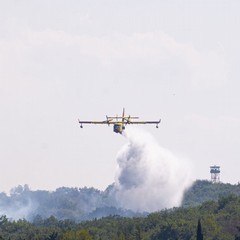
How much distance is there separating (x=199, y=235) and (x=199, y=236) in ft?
0.74

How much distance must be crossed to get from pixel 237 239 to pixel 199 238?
830 cm

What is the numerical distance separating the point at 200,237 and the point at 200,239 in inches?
21.4

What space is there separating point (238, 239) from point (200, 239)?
816 centimetres

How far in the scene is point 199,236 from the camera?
18575 centimetres

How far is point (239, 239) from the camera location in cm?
19088

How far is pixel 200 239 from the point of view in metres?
187

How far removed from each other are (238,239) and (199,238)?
869 cm

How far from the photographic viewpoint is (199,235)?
185625 millimetres

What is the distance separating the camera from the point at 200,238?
7352 inches

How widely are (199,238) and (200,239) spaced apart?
707 millimetres

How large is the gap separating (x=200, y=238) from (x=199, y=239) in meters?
0.45

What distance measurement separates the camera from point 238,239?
191 meters

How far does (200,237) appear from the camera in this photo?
18650cm

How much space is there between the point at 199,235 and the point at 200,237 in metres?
1.01
